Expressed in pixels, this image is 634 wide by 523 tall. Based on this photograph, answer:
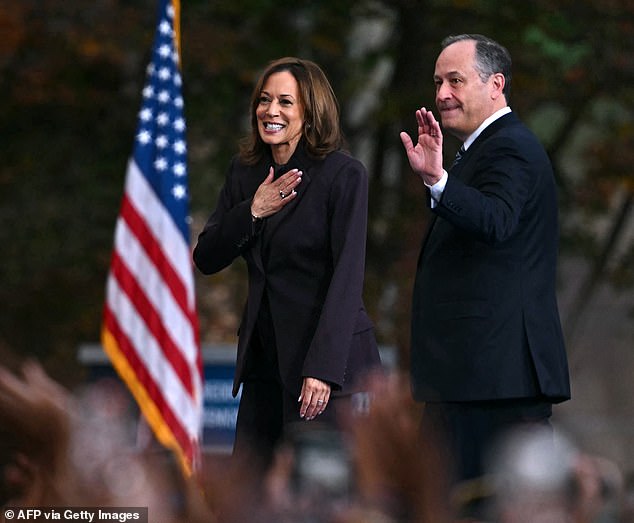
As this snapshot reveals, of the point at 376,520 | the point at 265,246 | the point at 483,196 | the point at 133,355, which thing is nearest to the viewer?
the point at 376,520

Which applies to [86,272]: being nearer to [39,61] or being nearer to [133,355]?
[39,61]

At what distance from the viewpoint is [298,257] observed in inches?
163

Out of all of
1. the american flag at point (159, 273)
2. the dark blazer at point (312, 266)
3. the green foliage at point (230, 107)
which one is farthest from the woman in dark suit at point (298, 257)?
the green foliage at point (230, 107)

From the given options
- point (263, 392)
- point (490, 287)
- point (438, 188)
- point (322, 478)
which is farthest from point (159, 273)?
point (322, 478)

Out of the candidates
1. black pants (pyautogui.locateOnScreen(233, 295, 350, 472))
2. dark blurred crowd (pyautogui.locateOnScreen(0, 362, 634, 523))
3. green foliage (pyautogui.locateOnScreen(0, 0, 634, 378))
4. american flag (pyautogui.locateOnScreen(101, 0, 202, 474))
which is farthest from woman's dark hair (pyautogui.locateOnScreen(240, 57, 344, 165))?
green foliage (pyautogui.locateOnScreen(0, 0, 634, 378))

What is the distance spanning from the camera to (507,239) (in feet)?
12.9

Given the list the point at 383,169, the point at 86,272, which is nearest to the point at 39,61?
the point at 86,272

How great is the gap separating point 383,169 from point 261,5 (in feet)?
6.82

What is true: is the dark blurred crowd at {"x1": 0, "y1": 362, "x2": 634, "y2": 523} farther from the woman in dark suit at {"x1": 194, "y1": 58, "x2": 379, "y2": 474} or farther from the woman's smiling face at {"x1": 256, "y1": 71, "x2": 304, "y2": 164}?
the woman's smiling face at {"x1": 256, "y1": 71, "x2": 304, "y2": 164}

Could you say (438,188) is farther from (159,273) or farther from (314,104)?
(159,273)

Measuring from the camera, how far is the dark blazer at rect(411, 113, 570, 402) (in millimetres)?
3939

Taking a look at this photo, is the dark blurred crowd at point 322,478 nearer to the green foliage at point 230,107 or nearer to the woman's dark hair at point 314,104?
the woman's dark hair at point 314,104

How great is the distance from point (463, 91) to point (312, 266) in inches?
24.6

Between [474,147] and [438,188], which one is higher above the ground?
[474,147]
